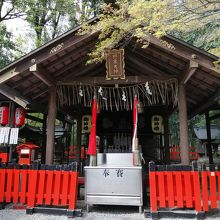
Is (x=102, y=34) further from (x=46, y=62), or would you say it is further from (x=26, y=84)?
(x=26, y=84)

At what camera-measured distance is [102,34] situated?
266 inches

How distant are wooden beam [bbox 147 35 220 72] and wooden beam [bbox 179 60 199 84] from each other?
121 millimetres

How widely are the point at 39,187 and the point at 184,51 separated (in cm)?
527

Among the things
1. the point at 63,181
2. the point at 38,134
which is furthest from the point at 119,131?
the point at 38,134

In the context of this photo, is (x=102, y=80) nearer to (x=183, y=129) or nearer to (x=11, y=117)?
(x=183, y=129)

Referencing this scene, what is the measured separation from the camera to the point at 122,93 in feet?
32.6

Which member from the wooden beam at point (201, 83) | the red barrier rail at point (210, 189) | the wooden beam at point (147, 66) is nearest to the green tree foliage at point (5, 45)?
the wooden beam at point (147, 66)

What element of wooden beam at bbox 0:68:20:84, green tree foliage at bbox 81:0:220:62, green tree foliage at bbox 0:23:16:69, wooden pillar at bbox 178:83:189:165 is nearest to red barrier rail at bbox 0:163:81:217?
wooden beam at bbox 0:68:20:84

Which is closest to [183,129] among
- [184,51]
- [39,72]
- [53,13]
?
[184,51]

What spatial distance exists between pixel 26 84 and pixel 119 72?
2989mm

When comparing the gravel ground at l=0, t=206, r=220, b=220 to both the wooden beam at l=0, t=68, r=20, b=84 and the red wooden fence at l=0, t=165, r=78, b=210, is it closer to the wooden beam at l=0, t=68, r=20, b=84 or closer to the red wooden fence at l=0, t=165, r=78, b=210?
the red wooden fence at l=0, t=165, r=78, b=210

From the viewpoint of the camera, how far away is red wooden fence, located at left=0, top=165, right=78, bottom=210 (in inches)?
261

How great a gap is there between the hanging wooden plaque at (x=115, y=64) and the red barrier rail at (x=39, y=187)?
303 cm

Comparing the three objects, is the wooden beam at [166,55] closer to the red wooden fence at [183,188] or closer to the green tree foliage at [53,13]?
the red wooden fence at [183,188]
